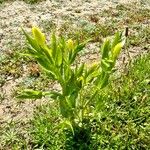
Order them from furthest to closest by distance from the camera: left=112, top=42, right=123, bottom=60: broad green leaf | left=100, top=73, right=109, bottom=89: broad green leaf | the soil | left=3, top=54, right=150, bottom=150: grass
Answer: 1. the soil
2. left=3, top=54, right=150, bottom=150: grass
3. left=100, top=73, right=109, bottom=89: broad green leaf
4. left=112, top=42, right=123, bottom=60: broad green leaf

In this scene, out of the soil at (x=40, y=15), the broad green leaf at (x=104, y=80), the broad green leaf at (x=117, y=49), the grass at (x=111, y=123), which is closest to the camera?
the broad green leaf at (x=117, y=49)

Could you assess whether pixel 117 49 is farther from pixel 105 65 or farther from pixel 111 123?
pixel 111 123

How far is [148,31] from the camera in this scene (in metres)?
7.82

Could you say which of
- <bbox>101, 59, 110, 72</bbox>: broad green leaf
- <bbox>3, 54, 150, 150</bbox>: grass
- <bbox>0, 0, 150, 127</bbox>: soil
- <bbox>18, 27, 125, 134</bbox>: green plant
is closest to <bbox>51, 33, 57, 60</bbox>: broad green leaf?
<bbox>18, 27, 125, 134</bbox>: green plant

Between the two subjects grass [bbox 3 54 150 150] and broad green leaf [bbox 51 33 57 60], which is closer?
broad green leaf [bbox 51 33 57 60]

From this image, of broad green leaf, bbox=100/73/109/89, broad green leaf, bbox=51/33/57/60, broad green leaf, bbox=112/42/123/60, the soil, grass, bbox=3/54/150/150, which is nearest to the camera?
broad green leaf, bbox=51/33/57/60

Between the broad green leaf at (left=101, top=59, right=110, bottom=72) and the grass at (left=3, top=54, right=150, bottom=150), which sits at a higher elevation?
the broad green leaf at (left=101, top=59, right=110, bottom=72)

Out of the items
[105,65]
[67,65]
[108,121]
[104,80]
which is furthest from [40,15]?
[105,65]

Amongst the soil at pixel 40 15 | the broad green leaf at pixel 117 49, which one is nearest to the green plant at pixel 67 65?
the broad green leaf at pixel 117 49

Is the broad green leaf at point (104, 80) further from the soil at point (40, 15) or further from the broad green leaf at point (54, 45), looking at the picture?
the soil at point (40, 15)

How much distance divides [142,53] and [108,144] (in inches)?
105

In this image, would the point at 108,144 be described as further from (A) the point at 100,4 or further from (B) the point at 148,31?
(A) the point at 100,4

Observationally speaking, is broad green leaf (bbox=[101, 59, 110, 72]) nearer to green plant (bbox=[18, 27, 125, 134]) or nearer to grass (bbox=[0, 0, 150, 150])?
green plant (bbox=[18, 27, 125, 134])

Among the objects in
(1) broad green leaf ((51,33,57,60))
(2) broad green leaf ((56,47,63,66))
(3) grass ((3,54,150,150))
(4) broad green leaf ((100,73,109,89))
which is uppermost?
(1) broad green leaf ((51,33,57,60))
